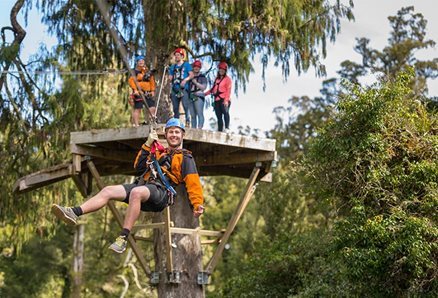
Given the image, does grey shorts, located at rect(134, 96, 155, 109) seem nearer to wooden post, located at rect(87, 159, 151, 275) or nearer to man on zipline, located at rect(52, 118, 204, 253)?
wooden post, located at rect(87, 159, 151, 275)

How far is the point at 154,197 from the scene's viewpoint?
866cm

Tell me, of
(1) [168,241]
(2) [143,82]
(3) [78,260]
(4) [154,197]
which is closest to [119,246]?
(4) [154,197]

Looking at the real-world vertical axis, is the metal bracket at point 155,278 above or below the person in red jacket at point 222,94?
below

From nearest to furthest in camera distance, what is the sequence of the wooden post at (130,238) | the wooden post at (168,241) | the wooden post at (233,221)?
the wooden post at (168,241) → the wooden post at (130,238) → the wooden post at (233,221)

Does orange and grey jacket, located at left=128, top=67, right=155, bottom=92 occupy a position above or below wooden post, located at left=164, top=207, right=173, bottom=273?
above

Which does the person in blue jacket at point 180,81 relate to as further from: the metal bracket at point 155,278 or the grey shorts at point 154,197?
the grey shorts at point 154,197

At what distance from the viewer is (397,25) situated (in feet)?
109

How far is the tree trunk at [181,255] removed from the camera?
13.6 metres

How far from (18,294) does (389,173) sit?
2059 cm

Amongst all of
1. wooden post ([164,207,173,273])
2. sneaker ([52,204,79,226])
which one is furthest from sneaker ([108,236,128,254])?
wooden post ([164,207,173,273])

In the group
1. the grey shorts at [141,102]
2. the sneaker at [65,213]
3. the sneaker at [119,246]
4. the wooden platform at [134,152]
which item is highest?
the grey shorts at [141,102]

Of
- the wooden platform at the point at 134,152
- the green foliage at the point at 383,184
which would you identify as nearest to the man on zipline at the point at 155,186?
the wooden platform at the point at 134,152

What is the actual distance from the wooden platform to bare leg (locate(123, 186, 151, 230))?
13.3 feet

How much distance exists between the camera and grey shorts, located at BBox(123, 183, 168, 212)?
8635 millimetres
